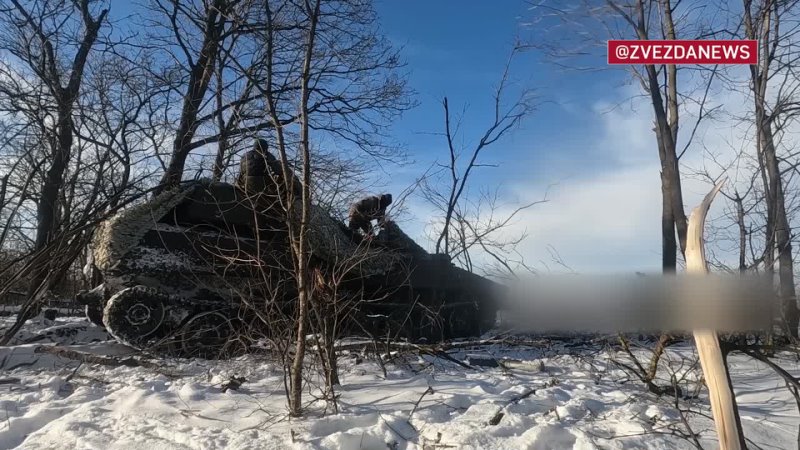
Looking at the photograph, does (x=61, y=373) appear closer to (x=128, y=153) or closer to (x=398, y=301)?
(x=398, y=301)

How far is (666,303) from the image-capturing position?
5.61 ft


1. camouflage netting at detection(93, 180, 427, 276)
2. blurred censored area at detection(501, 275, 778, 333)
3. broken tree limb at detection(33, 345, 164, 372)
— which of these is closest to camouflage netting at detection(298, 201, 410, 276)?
camouflage netting at detection(93, 180, 427, 276)

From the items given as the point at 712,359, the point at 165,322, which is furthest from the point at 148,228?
the point at 712,359

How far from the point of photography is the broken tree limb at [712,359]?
1.59 m

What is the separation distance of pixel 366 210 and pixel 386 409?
14.7 ft

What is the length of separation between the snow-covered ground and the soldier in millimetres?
2461

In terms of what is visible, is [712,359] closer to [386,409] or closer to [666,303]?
[666,303]

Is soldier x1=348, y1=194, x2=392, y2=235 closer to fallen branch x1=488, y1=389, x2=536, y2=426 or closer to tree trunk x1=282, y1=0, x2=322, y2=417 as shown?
tree trunk x1=282, y1=0, x2=322, y2=417

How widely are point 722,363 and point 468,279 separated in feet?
29.1

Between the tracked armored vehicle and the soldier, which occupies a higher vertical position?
the soldier

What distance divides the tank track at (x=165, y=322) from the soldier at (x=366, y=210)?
2.00 metres

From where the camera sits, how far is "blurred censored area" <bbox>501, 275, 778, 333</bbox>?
1603mm

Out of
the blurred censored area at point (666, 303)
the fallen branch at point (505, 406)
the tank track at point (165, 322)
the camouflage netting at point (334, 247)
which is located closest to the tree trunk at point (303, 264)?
the fallen branch at point (505, 406)

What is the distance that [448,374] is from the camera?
4938 millimetres
